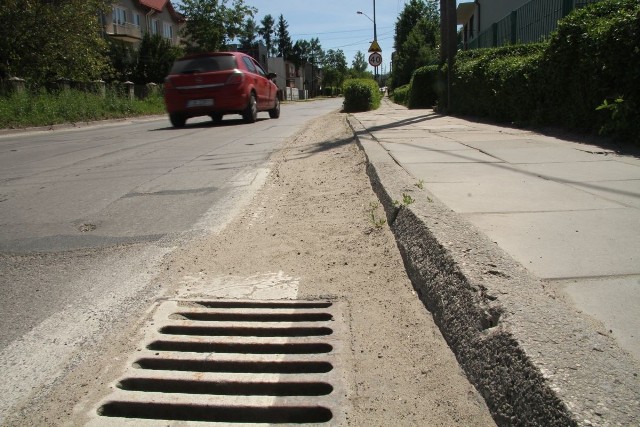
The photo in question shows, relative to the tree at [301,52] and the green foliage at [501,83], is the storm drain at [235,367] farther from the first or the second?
the tree at [301,52]

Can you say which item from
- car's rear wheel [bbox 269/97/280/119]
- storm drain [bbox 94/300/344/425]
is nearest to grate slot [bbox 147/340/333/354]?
storm drain [bbox 94/300/344/425]

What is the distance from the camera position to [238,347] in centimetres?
228

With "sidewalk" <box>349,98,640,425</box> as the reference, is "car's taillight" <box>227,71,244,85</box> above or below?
above

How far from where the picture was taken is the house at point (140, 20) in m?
45.9

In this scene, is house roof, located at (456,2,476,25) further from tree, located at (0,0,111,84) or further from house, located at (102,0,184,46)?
house, located at (102,0,184,46)

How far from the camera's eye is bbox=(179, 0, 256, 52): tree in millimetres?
47812

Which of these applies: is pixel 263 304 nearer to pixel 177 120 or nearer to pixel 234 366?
pixel 234 366

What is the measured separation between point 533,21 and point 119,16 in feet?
145

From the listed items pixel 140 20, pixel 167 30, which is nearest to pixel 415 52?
pixel 140 20

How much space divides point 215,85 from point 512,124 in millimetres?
6545

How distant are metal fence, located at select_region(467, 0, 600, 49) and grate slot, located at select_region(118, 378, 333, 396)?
32.7 ft

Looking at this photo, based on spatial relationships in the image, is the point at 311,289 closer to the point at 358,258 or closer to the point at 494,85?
the point at 358,258

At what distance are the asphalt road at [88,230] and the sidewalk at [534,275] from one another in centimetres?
152

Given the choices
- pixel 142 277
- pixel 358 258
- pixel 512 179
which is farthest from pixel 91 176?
pixel 512 179
